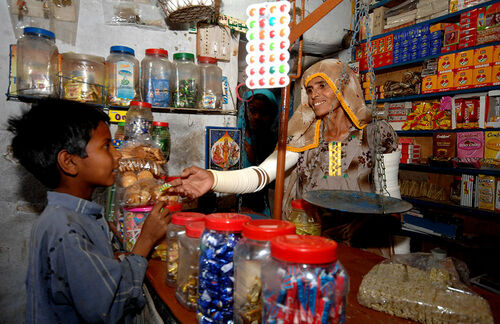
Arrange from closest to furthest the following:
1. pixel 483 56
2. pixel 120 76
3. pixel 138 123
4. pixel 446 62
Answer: pixel 138 123
pixel 120 76
pixel 483 56
pixel 446 62

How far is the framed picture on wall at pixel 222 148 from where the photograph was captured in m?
2.63

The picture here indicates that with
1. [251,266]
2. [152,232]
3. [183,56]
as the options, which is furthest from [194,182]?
[183,56]

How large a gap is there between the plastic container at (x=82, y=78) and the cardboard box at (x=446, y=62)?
3.61 metres

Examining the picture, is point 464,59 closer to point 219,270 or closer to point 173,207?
point 173,207

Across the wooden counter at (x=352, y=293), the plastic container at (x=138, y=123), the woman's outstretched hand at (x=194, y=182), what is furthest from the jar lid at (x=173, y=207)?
the plastic container at (x=138, y=123)

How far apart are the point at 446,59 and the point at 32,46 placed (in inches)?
159

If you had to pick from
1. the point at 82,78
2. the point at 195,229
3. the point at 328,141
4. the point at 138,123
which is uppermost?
the point at 82,78

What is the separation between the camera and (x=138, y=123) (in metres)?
1.94

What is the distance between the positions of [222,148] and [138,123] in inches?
35.6

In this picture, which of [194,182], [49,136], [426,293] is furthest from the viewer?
[194,182]

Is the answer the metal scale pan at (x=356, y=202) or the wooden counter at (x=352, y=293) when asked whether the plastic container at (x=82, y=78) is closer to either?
the wooden counter at (x=352, y=293)

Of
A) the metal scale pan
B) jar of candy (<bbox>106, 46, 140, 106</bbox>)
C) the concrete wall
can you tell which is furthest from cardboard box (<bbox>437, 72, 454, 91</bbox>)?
jar of candy (<bbox>106, 46, 140, 106</bbox>)

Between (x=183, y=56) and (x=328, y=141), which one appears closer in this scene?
(x=328, y=141)

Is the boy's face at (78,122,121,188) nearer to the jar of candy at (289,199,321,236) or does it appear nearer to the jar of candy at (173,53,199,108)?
the jar of candy at (289,199,321,236)
